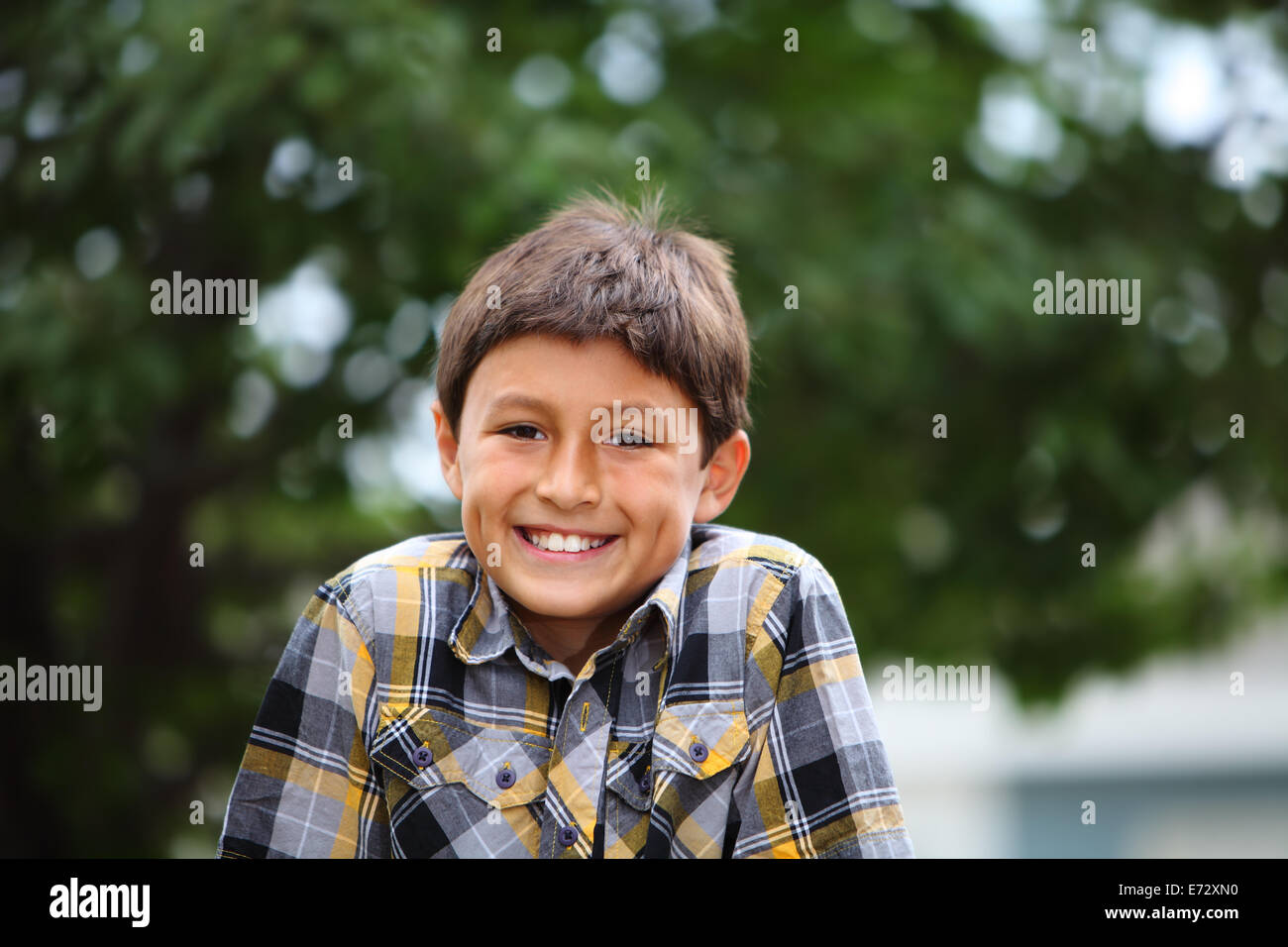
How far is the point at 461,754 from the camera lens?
5.84 feet

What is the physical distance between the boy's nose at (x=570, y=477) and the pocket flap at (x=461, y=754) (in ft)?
1.13

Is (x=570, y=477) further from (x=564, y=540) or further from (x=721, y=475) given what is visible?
(x=721, y=475)

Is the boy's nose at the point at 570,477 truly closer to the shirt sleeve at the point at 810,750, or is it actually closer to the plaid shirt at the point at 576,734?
the plaid shirt at the point at 576,734

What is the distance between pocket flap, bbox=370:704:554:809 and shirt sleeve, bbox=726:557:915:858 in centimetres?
Result: 29

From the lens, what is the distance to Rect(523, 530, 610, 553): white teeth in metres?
1.86

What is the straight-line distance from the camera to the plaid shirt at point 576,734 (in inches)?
68.2

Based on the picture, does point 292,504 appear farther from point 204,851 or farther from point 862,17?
point 862,17

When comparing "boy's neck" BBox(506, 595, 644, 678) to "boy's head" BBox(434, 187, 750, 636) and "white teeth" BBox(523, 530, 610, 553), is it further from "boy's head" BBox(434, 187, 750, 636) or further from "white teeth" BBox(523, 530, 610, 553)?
"white teeth" BBox(523, 530, 610, 553)

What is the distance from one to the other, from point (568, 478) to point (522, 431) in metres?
0.12

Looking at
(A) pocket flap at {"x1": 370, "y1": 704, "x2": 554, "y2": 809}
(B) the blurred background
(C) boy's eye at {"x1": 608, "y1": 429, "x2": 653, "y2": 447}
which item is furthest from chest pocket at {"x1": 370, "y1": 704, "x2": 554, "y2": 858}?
(B) the blurred background

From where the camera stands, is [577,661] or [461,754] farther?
[577,661]

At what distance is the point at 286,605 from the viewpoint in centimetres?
558

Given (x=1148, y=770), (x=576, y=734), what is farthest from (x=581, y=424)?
(x=1148, y=770)
